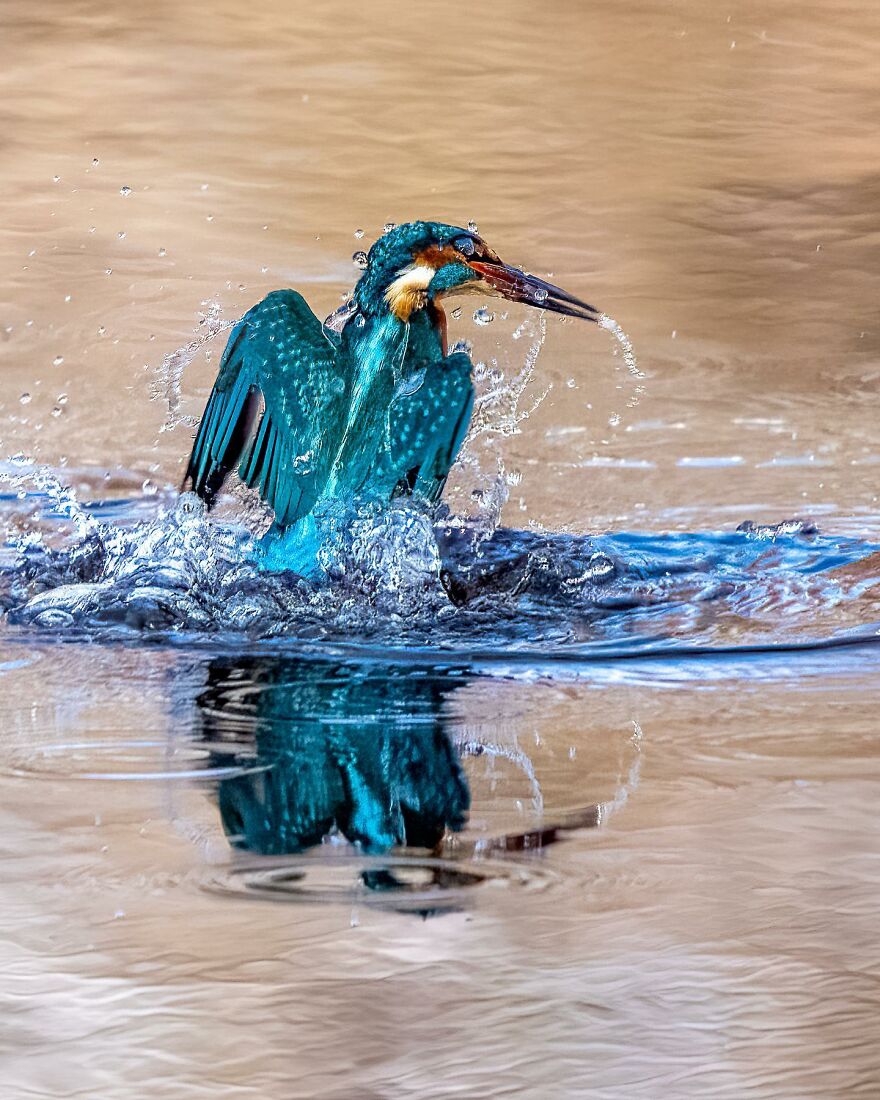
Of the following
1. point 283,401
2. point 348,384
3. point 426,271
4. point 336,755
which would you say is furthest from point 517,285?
point 336,755

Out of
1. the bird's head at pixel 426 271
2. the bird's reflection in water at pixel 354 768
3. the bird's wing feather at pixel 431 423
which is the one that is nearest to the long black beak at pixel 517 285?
the bird's head at pixel 426 271

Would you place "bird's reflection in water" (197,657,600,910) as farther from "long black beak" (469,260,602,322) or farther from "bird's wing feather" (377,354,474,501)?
"long black beak" (469,260,602,322)

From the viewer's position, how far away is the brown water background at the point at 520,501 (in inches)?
66.9

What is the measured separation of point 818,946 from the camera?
186 centimetres

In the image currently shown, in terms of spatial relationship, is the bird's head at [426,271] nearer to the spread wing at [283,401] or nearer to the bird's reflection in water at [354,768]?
the spread wing at [283,401]

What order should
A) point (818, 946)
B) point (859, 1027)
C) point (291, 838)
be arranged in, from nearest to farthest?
point (859, 1027) < point (818, 946) < point (291, 838)

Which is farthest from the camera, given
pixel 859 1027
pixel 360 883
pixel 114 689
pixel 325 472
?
pixel 325 472

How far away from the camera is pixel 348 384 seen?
3477mm

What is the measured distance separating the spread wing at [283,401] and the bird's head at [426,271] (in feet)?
0.46

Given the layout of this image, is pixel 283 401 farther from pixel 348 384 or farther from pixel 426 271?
pixel 426 271

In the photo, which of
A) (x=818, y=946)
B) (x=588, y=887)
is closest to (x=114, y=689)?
(x=588, y=887)

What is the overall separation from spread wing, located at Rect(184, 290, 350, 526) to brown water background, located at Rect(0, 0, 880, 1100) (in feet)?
2.04

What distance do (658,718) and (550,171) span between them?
4.16 meters

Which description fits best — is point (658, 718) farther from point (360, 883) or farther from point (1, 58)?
point (1, 58)
